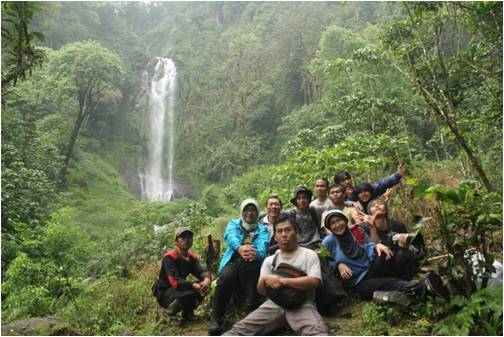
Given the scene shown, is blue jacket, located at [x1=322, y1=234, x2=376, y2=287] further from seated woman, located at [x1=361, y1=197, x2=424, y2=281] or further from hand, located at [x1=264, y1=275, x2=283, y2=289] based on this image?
hand, located at [x1=264, y1=275, x2=283, y2=289]

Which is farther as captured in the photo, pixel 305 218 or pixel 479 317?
pixel 305 218

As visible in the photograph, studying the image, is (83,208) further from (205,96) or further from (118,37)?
(118,37)

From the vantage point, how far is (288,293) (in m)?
3.23

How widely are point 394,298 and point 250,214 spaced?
1.54 meters

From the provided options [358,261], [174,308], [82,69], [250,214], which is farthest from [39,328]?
[82,69]

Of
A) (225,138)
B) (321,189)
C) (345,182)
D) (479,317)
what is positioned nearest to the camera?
(479,317)

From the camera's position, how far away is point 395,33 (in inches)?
241

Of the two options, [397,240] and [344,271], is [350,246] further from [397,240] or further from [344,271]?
[397,240]

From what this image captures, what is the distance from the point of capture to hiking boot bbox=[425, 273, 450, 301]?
3.29 meters

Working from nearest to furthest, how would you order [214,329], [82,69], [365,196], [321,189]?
[214,329] < [321,189] < [365,196] < [82,69]

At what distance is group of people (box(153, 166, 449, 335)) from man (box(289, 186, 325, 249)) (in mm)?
21

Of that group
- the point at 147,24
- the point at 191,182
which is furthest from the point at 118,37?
the point at 191,182

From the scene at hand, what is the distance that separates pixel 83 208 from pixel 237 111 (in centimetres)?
947

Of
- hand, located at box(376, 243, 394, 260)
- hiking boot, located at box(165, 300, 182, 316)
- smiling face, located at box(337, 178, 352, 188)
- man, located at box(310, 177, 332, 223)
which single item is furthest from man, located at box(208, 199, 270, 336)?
smiling face, located at box(337, 178, 352, 188)
